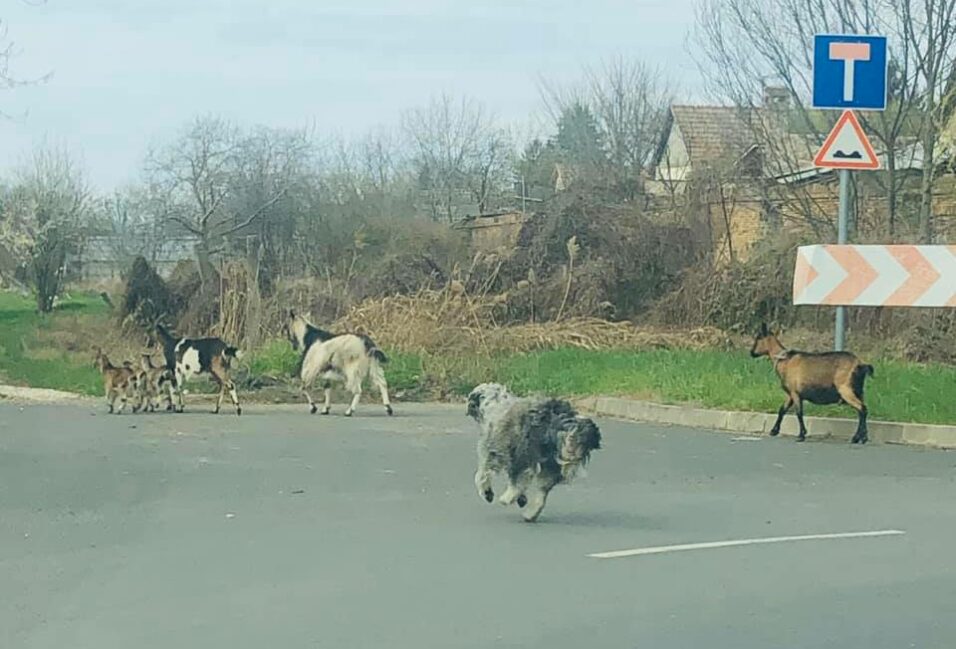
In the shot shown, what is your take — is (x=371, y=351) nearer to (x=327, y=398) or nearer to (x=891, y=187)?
(x=327, y=398)

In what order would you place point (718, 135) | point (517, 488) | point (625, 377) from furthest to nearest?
point (718, 135)
point (625, 377)
point (517, 488)

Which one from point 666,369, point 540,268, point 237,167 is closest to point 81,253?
point 237,167

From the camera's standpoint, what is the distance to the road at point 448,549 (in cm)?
723

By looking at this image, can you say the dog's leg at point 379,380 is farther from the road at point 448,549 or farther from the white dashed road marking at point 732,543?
the white dashed road marking at point 732,543

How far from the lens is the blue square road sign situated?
16359 millimetres

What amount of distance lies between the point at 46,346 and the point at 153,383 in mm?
17677

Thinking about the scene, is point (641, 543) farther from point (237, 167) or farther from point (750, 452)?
point (237, 167)

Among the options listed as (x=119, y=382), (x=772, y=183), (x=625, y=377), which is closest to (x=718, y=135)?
(x=772, y=183)

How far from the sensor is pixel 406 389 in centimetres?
2219

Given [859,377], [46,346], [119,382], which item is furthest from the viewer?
[46,346]

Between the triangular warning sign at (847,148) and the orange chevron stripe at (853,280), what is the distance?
1001 millimetres

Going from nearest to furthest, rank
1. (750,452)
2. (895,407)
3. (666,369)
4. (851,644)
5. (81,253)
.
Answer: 1. (851,644)
2. (750,452)
3. (895,407)
4. (666,369)
5. (81,253)

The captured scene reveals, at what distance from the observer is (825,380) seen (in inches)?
607

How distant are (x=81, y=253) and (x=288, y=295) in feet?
86.4
